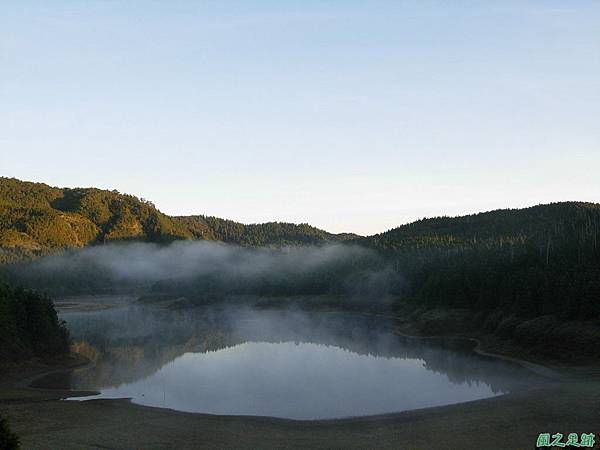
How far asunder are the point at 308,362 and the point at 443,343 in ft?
88.3

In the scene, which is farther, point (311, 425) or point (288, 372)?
point (288, 372)

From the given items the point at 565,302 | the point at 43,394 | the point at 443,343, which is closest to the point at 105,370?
the point at 43,394

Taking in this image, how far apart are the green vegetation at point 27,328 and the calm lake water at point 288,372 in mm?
6607

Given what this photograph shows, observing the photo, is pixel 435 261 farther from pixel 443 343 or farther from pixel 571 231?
pixel 443 343

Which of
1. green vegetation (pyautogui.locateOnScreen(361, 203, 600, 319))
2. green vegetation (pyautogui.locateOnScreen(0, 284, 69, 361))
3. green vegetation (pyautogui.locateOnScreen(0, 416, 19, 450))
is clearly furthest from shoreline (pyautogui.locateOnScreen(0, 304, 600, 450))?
green vegetation (pyautogui.locateOnScreen(361, 203, 600, 319))

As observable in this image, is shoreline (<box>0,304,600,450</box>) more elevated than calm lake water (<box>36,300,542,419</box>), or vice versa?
shoreline (<box>0,304,600,450</box>)

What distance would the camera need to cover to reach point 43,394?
5909 centimetres

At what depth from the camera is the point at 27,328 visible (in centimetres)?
7744

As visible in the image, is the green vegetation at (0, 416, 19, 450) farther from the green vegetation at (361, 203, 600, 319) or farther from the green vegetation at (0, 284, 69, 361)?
the green vegetation at (361, 203, 600, 319)

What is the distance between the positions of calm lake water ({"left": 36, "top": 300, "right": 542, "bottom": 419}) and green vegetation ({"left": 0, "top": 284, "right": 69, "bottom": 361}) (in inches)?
Answer: 260

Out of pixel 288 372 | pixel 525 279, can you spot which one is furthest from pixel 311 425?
pixel 525 279

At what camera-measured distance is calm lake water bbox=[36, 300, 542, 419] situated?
2207 inches

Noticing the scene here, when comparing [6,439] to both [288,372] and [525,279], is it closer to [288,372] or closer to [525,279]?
[288,372]

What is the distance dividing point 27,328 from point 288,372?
3546 centimetres
